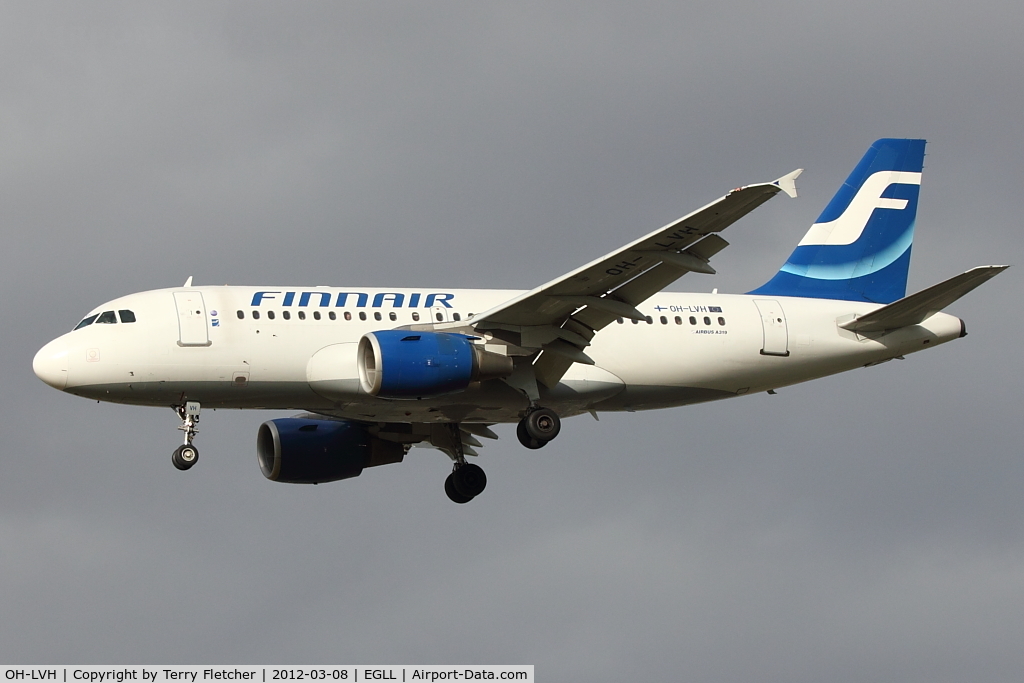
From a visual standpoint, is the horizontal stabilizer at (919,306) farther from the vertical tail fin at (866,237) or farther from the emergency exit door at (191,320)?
the emergency exit door at (191,320)

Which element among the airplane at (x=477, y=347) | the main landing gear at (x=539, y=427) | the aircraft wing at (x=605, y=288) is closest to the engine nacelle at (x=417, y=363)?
the airplane at (x=477, y=347)

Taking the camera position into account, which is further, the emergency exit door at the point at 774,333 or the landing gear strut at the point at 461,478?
the landing gear strut at the point at 461,478

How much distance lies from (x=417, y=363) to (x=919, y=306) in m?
12.8

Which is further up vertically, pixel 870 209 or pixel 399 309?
pixel 870 209

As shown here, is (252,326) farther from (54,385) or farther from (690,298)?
(690,298)

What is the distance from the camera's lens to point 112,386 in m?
36.6

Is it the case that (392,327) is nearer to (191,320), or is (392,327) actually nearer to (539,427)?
(539,427)

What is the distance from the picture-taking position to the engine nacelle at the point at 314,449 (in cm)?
4216

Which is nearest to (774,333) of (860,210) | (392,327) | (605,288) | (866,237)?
(866,237)

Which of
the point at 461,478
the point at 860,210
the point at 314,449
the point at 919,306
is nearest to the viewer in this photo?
the point at 919,306

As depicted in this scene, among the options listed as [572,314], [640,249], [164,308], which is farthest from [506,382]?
[164,308]

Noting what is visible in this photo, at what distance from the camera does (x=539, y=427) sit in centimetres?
3812

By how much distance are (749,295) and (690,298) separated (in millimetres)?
2033

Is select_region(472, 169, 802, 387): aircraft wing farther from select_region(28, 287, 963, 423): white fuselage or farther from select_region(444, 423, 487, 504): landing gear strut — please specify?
select_region(444, 423, 487, 504): landing gear strut
